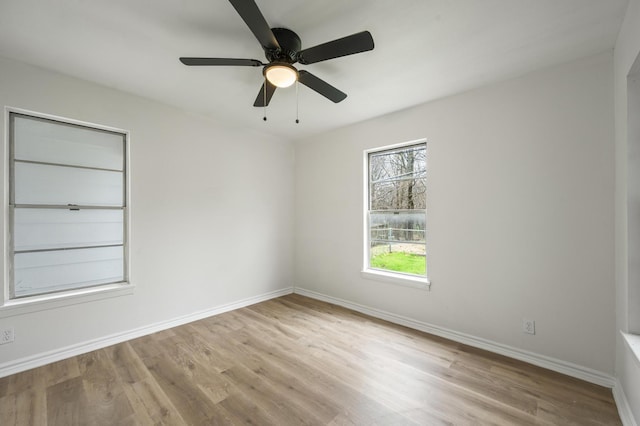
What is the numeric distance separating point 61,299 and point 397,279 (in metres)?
3.49

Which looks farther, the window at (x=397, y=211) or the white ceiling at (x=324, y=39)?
the window at (x=397, y=211)

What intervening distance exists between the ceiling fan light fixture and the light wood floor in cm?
232

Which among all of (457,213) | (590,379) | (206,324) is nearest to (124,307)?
(206,324)

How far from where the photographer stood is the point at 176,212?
327 centimetres

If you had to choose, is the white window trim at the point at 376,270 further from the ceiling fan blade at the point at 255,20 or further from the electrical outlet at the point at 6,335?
the electrical outlet at the point at 6,335

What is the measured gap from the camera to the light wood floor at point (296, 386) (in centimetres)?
178

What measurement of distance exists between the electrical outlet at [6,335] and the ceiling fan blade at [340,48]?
327 centimetres

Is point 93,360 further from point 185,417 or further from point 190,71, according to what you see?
point 190,71

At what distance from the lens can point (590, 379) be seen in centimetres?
214

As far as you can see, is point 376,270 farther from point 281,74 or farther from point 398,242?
point 281,74

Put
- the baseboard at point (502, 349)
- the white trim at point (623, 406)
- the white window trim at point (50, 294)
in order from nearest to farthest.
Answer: the white trim at point (623, 406), the baseboard at point (502, 349), the white window trim at point (50, 294)

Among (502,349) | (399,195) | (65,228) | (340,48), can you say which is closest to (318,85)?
(340,48)

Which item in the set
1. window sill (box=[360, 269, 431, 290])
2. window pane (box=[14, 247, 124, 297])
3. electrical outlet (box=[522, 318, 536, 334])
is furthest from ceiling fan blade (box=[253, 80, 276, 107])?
Answer: electrical outlet (box=[522, 318, 536, 334])

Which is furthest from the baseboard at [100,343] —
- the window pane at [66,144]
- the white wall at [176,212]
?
the window pane at [66,144]
